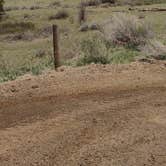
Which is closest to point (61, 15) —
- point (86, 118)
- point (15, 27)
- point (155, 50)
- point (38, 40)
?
point (15, 27)

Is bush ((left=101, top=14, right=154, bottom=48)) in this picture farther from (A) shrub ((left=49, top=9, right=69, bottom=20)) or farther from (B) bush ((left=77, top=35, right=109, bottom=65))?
(A) shrub ((left=49, top=9, right=69, bottom=20))

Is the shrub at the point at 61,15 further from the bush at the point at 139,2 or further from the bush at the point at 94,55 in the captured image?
the bush at the point at 94,55

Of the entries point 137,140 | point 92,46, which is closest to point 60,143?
point 137,140

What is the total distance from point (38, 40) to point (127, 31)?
8.75 metres

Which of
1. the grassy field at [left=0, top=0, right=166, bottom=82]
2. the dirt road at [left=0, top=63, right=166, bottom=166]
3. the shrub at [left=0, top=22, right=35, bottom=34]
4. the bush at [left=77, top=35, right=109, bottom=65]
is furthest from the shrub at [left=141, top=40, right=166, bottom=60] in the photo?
the shrub at [left=0, top=22, right=35, bottom=34]

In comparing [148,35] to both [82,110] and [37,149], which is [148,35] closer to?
[82,110]

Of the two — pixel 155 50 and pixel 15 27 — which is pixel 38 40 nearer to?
pixel 15 27

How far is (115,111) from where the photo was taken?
10.6m

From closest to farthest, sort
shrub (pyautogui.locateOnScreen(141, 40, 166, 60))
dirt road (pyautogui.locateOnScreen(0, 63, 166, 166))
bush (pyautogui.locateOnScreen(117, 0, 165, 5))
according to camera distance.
Result: dirt road (pyautogui.locateOnScreen(0, 63, 166, 166)), shrub (pyautogui.locateOnScreen(141, 40, 166, 60)), bush (pyautogui.locateOnScreen(117, 0, 165, 5))

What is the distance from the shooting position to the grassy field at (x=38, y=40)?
15.9m

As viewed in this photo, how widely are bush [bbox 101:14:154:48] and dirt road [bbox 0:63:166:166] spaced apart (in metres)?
3.68

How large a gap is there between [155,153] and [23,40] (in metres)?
20.4

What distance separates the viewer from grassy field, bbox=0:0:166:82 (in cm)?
1595

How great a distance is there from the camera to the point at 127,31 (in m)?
18.1
